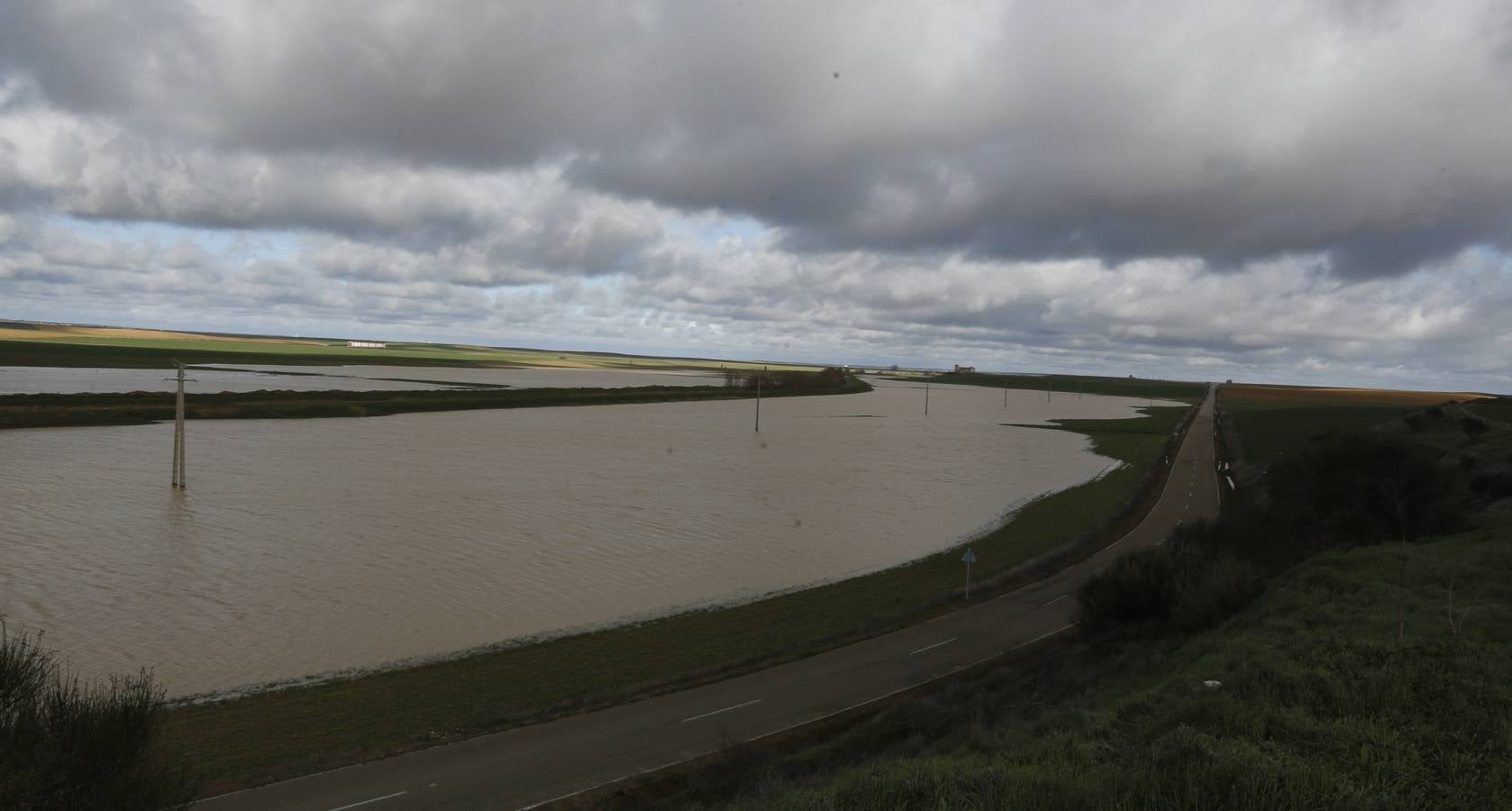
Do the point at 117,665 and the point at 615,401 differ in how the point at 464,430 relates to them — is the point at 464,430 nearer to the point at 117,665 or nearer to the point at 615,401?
the point at 615,401

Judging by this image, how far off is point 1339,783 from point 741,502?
31.1m

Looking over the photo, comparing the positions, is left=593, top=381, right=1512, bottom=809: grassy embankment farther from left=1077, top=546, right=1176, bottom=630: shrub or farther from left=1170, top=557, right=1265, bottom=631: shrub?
left=1077, top=546, right=1176, bottom=630: shrub

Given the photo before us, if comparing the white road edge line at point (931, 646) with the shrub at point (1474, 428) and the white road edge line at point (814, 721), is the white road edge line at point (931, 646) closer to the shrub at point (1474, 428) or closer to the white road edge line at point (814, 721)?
the white road edge line at point (814, 721)

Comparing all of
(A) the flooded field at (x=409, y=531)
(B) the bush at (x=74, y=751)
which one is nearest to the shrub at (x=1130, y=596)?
(A) the flooded field at (x=409, y=531)

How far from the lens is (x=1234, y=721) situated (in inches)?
297

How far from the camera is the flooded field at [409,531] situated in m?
18.2

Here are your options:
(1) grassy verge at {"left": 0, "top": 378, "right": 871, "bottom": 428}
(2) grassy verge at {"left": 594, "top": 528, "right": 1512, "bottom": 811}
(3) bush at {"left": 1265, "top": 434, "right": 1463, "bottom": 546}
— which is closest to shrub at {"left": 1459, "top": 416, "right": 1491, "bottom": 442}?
(3) bush at {"left": 1265, "top": 434, "right": 1463, "bottom": 546}

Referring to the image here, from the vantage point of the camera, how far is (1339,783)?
237 inches

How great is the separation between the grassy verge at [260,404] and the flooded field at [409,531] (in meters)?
4.24

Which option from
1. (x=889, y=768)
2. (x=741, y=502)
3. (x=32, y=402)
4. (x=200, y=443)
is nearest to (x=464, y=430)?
(x=200, y=443)

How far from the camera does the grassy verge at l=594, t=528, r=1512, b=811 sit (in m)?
6.16

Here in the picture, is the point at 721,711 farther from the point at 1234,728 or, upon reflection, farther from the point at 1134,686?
the point at 1234,728

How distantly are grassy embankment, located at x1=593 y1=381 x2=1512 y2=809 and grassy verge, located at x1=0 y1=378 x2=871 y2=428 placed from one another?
66.1 metres

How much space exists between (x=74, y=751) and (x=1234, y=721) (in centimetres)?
991
